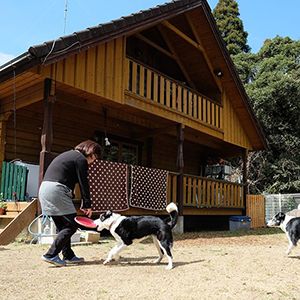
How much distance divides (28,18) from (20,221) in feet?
14.1

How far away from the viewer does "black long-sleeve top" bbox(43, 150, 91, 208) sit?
5.50 m

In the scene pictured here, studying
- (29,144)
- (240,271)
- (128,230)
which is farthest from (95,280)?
(29,144)

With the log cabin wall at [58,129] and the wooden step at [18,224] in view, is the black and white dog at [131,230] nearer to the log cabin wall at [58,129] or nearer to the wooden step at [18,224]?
the wooden step at [18,224]

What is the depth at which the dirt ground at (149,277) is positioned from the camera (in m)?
4.24

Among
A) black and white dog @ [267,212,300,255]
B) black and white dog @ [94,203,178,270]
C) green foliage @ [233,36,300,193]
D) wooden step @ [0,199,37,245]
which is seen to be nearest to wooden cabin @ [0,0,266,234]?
wooden step @ [0,199,37,245]

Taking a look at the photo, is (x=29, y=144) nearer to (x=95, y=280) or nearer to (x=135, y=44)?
(x=135, y=44)

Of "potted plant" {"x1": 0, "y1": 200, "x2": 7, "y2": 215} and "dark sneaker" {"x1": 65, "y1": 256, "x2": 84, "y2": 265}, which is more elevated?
"potted plant" {"x1": 0, "y1": 200, "x2": 7, "y2": 215}

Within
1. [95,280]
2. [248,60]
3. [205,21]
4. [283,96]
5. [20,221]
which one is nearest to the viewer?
[95,280]

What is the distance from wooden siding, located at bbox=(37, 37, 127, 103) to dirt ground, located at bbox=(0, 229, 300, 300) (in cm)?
382

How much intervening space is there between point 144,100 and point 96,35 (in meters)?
2.36

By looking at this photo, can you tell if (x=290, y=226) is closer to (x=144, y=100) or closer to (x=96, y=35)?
(x=144, y=100)

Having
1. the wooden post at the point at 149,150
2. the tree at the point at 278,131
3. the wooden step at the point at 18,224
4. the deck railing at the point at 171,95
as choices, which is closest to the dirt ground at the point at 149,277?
the wooden step at the point at 18,224

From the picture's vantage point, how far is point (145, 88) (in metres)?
11.4

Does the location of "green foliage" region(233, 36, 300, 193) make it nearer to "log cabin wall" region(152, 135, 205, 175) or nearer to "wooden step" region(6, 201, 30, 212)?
"log cabin wall" region(152, 135, 205, 175)
